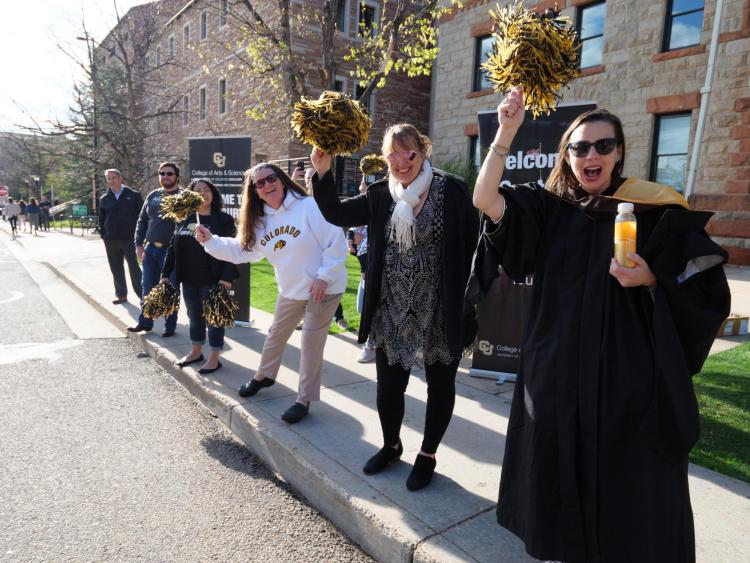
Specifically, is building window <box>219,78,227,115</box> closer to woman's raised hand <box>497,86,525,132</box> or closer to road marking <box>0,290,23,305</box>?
road marking <box>0,290,23,305</box>

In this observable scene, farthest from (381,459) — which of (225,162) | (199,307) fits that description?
(225,162)

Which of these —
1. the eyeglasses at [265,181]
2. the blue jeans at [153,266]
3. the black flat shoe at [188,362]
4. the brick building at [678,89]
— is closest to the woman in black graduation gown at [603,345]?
the eyeglasses at [265,181]

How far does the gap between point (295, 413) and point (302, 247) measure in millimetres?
1202

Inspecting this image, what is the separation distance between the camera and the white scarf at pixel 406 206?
107 inches

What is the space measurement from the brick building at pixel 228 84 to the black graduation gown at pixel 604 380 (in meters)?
12.9

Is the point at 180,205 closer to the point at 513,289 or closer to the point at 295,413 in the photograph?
the point at 295,413

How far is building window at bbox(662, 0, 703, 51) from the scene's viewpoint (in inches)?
491

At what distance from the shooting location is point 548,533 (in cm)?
199

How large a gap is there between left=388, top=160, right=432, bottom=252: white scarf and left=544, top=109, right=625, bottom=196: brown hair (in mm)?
771

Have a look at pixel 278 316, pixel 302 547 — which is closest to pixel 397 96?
pixel 278 316

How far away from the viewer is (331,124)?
282 cm

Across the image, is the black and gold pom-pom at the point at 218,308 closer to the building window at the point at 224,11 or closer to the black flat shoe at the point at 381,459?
the black flat shoe at the point at 381,459

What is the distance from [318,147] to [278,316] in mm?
1681

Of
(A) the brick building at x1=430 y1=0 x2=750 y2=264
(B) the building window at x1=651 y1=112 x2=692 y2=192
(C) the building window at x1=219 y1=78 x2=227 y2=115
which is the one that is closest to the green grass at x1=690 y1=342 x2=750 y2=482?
(A) the brick building at x1=430 y1=0 x2=750 y2=264
